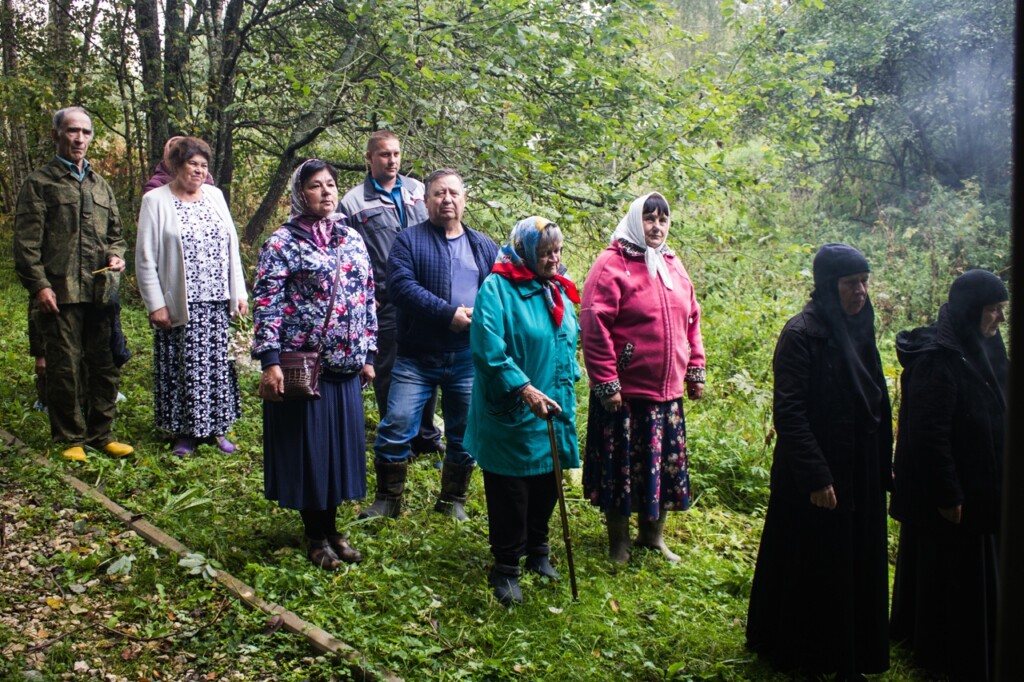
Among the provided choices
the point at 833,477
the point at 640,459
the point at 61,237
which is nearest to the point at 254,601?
the point at 640,459

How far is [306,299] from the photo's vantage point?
4.16m

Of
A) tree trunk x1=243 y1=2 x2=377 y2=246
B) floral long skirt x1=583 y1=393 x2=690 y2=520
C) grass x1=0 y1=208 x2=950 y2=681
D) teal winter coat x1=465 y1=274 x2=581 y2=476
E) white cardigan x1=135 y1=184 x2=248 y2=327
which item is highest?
tree trunk x1=243 y1=2 x2=377 y2=246

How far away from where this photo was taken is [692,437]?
6.88 m

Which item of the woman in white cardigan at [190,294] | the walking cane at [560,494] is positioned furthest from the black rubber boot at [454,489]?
the woman in white cardigan at [190,294]

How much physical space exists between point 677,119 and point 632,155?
19.2 inches

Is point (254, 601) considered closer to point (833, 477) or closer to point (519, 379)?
point (519, 379)

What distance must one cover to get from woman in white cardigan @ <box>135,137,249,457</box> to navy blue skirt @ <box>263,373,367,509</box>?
184cm

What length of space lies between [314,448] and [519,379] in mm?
1115

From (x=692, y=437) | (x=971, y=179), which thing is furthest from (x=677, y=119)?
(x=971, y=179)

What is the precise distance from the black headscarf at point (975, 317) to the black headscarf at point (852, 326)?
1.52 feet

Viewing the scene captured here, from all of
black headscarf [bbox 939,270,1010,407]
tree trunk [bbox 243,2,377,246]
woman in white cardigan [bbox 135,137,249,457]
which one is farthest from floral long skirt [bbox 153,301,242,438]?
black headscarf [bbox 939,270,1010,407]

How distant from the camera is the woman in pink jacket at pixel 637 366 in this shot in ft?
14.8

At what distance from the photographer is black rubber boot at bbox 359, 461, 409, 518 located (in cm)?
502

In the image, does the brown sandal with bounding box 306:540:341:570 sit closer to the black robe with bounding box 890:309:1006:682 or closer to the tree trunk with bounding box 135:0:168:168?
the black robe with bounding box 890:309:1006:682
